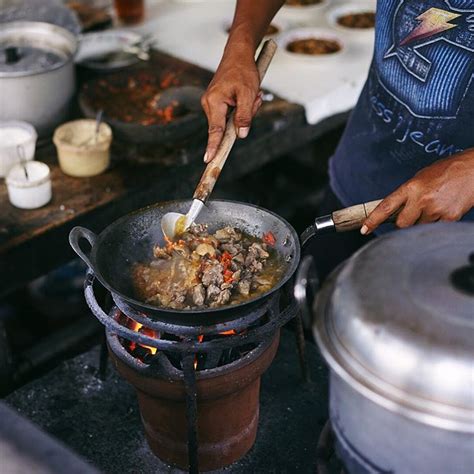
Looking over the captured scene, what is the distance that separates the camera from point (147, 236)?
2709mm

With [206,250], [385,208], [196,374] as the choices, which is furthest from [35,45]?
[385,208]

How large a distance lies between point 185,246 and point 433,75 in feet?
3.63

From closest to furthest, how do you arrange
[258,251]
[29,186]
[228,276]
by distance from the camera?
[228,276], [258,251], [29,186]

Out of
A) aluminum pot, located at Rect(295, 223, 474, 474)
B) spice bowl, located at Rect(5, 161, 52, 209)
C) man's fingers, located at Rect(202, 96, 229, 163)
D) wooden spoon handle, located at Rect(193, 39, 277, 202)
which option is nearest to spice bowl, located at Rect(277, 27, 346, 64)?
wooden spoon handle, located at Rect(193, 39, 277, 202)

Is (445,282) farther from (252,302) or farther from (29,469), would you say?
(29,469)

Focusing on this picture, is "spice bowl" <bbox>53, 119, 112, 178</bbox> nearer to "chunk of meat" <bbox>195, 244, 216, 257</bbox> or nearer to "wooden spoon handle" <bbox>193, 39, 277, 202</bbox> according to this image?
"wooden spoon handle" <bbox>193, 39, 277, 202</bbox>

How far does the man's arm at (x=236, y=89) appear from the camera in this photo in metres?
2.79

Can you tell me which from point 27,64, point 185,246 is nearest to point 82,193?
point 27,64

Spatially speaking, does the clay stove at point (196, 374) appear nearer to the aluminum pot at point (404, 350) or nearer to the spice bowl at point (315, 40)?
the aluminum pot at point (404, 350)

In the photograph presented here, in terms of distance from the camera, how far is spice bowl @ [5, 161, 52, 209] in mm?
3480

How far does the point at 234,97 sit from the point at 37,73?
55.0 inches

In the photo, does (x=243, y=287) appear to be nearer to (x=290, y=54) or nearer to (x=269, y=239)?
(x=269, y=239)

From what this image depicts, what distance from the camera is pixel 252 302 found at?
2.29 metres

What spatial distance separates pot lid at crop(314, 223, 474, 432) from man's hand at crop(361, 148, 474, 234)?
1.39ft
